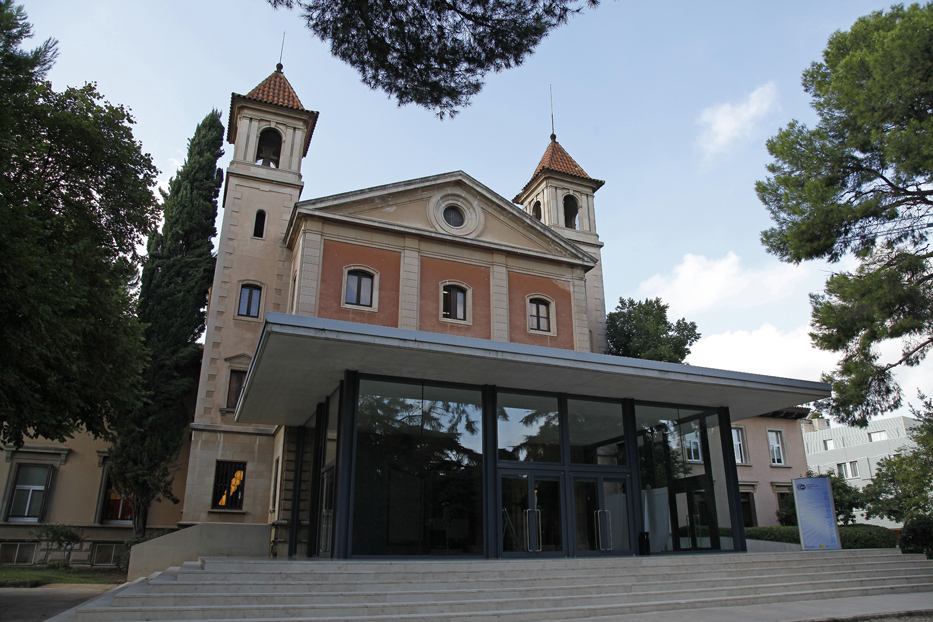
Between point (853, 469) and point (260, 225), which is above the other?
point (260, 225)

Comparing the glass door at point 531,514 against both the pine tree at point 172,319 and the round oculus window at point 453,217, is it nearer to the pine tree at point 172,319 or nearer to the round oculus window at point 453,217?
the pine tree at point 172,319

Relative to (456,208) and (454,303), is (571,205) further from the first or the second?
(454,303)

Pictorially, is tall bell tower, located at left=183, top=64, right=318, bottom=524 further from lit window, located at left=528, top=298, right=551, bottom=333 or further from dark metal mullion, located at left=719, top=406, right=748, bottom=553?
dark metal mullion, located at left=719, top=406, right=748, bottom=553

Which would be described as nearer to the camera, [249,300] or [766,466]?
[249,300]

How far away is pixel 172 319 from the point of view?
25.2m

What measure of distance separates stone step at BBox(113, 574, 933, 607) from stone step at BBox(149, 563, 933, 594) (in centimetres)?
20

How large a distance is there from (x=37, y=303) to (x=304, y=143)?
18493mm

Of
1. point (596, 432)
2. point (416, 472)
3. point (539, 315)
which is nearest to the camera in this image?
point (416, 472)

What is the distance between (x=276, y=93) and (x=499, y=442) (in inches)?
873

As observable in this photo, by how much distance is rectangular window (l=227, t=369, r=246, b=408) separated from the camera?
23547 millimetres

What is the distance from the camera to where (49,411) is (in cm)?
1347

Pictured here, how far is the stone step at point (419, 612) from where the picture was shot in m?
7.92

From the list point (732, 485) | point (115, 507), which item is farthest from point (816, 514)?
point (115, 507)

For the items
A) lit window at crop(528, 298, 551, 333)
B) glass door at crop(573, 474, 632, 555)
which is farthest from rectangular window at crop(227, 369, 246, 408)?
glass door at crop(573, 474, 632, 555)
